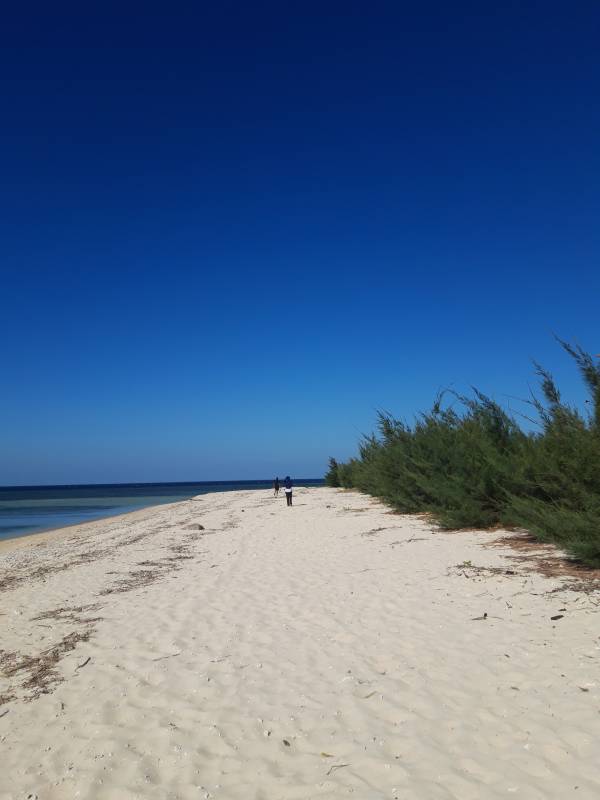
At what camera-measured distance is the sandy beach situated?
3365mm

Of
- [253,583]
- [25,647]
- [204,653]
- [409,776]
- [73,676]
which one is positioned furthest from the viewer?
[253,583]

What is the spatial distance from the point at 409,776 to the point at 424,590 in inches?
176

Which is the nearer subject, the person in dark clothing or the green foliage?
the green foliage

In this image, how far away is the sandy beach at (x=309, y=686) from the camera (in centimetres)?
337

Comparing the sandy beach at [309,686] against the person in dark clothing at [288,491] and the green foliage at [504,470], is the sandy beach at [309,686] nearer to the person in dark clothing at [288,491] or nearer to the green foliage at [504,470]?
the green foliage at [504,470]

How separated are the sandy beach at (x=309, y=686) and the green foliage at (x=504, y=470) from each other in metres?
0.99

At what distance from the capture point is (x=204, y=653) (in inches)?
219

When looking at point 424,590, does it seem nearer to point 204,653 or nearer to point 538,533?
point 538,533

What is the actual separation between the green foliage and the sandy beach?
3.23 feet

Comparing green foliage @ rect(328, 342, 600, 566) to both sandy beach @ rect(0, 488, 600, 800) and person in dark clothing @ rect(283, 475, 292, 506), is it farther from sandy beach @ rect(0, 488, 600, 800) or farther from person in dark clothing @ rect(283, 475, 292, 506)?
person in dark clothing @ rect(283, 475, 292, 506)

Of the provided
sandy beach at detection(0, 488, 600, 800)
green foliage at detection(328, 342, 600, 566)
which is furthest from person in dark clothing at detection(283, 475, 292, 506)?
sandy beach at detection(0, 488, 600, 800)

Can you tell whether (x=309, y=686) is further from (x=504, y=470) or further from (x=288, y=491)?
(x=288, y=491)

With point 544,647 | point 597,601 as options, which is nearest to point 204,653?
point 544,647

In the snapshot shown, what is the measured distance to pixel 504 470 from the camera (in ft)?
38.8
